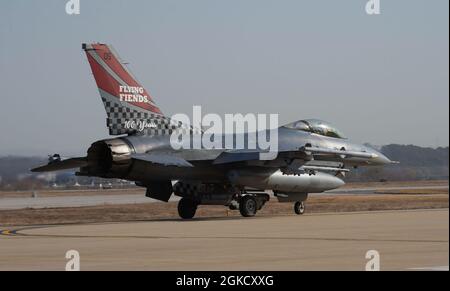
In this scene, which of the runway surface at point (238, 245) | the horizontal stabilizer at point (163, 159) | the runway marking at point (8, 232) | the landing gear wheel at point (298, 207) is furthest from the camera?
the landing gear wheel at point (298, 207)

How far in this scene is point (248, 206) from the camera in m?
33.1

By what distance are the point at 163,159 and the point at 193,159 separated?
7.16 feet

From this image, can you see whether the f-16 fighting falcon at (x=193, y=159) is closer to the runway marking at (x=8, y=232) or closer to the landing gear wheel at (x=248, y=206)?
the landing gear wheel at (x=248, y=206)

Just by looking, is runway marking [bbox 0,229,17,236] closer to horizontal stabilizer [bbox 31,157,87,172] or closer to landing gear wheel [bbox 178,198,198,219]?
horizontal stabilizer [bbox 31,157,87,172]

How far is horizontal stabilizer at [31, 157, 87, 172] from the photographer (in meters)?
30.3

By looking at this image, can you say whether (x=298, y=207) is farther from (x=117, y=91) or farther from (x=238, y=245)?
A: (x=238, y=245)

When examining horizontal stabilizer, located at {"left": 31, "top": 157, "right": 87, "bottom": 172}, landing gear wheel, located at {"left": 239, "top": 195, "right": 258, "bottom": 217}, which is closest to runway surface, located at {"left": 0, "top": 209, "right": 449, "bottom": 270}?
horizontal stabilizer, located at {"left": 31, "top": 157, "right": 87, "bottom": 172}

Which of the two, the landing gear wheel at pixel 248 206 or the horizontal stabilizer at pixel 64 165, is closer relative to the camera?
the horizontal stabilizer at pixel 64 165

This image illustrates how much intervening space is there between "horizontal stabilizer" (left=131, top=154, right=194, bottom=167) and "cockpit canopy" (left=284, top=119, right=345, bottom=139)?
4943 millimetres

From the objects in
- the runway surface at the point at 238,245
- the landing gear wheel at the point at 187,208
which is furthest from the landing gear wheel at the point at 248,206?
the runway surface at the point at 238,245

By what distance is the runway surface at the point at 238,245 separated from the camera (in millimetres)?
15641

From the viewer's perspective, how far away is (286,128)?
109 feet
